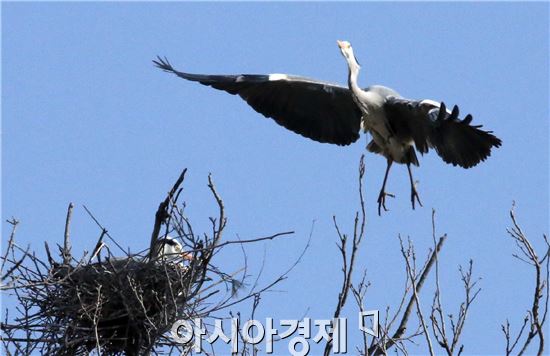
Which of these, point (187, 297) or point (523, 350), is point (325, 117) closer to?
point (187, 297)

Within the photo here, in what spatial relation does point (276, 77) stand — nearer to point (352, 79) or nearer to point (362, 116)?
point (352, 79)

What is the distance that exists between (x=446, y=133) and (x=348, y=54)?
1402 millimetres

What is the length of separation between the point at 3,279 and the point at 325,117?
206 inches

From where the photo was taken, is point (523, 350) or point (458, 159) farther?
point (458, 159)

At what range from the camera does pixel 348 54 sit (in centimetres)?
968

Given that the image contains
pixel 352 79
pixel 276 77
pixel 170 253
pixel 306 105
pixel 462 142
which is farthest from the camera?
pixel 306 105

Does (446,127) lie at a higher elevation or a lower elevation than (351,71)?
lower

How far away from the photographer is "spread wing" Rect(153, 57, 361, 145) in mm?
9977

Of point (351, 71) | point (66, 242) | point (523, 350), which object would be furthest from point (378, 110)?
point (523, 350)

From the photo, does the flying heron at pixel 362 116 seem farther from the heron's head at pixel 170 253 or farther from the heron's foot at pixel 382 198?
the heron's head at pixel 170 253

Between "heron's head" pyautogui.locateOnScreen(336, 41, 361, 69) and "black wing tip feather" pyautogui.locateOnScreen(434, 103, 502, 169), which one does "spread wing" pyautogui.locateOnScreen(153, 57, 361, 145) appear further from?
"black wing tip feather" pyautogui.locateOnScreen(434, 103, 502, 169)

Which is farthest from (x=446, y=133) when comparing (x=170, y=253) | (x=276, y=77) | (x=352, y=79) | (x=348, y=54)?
(x=170, y=253)

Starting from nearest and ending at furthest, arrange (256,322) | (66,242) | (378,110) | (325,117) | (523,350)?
(523,350) < (256,322) < (66,242) < (378,110) < (325,117)

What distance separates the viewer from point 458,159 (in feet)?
28.9
